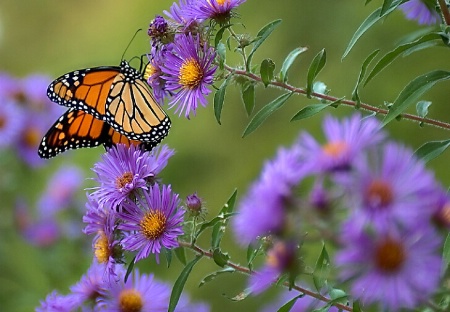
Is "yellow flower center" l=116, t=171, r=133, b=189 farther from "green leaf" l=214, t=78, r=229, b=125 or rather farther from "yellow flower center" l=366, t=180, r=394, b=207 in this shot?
"yellow flower center" l=366, t=180, r=394, b=207

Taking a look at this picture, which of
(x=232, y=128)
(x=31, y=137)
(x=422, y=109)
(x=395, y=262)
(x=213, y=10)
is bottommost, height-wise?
(x=395, y=262)

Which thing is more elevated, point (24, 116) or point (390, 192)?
point (24, 116)

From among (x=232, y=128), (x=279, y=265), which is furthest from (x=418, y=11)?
(x=232, y=128)

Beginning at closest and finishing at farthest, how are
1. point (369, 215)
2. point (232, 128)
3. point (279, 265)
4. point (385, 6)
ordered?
point (369, 215) → point (279, 265) → point (385, 6) → point (232, 128)

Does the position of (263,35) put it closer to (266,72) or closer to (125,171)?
(266,72)

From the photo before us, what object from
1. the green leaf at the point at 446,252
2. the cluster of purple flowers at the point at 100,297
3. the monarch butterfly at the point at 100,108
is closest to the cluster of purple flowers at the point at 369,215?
the green leaf at the point at 446,252

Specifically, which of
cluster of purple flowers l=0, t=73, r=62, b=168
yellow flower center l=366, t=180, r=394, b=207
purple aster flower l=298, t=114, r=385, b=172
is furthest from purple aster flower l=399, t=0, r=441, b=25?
cluster of purple flowers l=0, t=73, r=62, b=168

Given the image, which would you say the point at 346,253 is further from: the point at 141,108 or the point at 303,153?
the point at 141,108
